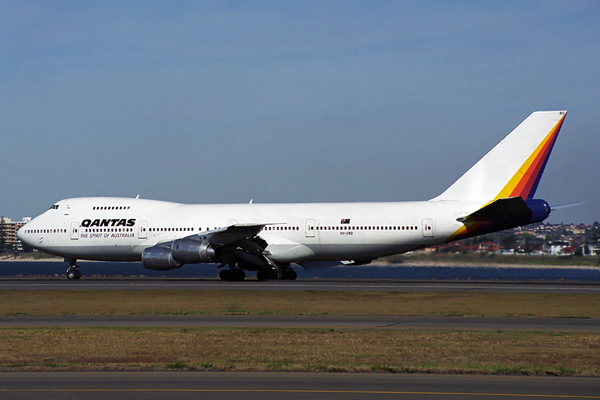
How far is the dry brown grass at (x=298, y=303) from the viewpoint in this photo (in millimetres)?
24078

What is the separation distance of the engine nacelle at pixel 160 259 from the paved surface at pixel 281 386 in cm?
2851

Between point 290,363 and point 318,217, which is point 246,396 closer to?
point 290,363

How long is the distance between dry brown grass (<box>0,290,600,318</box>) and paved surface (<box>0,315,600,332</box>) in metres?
1.57

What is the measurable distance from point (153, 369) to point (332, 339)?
5.15 m

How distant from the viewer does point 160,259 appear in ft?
135

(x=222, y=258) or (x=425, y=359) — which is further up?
(x=222, y=258)

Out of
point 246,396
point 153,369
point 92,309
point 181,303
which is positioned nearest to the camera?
point 246,396

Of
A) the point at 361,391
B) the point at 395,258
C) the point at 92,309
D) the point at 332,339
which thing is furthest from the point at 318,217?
the point at 361,391

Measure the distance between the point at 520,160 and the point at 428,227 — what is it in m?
6.55

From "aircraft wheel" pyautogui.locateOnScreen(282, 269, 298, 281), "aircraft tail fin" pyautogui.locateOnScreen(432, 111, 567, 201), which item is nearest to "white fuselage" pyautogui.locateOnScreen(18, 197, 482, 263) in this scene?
"aircraft tail fin" pyautogui.locateOnScreen(432, 111, 567, 201)

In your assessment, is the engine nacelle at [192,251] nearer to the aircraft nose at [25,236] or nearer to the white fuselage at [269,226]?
the white fuselage at [269,226]

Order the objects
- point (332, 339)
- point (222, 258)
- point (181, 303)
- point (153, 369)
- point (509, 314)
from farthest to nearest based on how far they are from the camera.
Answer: point (222, 258) → point (181, 303) → point (509, 314) → point (332, 339) → point (153, 369)

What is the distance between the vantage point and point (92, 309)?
25094mm

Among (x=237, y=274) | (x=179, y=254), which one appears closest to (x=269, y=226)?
(x=237, y=274)
